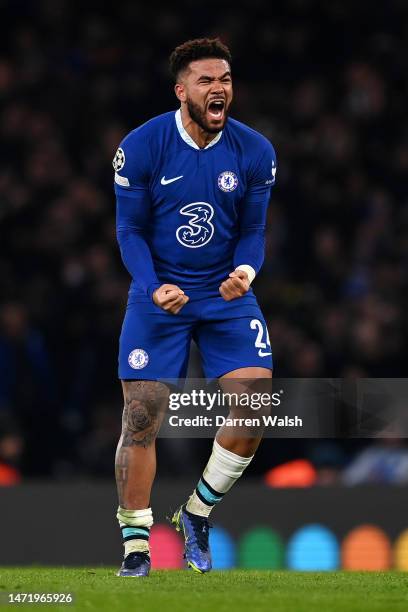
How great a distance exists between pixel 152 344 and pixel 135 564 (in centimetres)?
93

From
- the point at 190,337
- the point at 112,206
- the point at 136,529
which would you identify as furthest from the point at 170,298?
the point at 112,206

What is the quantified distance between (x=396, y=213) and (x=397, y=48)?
229 cm

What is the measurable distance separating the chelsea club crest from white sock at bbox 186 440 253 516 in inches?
43.7

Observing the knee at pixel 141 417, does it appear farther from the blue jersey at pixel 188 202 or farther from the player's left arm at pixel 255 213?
the player's left arm at pixel 255 213

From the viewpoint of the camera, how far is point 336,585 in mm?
5805

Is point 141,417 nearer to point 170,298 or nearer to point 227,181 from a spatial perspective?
point 170,298

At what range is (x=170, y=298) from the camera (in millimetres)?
5926

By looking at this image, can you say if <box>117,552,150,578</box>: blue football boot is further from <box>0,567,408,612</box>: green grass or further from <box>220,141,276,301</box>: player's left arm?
<box>220,141,276,301</box>: player's left arm

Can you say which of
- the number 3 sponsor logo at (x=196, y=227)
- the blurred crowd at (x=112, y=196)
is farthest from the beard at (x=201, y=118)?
the blurred crowd at (x=112, y=196)

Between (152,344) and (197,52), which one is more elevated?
(197,52)

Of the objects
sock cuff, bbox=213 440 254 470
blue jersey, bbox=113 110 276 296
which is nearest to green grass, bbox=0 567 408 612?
sock cuff, bbox=213 440 254 470

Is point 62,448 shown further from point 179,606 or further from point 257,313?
point 179,606

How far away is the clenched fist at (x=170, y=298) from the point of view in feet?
19.5

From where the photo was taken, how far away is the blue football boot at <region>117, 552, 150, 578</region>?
19.8 ft
